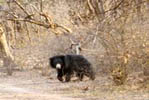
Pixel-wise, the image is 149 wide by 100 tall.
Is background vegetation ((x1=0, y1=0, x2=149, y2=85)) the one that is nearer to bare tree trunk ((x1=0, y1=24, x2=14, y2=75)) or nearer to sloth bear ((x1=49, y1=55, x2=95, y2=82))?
sloth bear ((x1=49, y1=55, x2=95, y2=82))

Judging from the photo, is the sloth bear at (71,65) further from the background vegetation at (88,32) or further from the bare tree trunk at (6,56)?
the bare tree trunk at (6,56)

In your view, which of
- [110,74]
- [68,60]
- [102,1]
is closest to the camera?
[110,74]

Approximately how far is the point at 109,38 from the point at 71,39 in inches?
237

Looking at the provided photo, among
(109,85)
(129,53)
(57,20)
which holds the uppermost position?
(57,20)

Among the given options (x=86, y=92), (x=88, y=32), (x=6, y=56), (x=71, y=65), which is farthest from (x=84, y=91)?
(x=6, y=56)

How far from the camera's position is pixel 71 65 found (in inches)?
660

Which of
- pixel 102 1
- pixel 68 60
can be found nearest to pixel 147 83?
pixel 68 60

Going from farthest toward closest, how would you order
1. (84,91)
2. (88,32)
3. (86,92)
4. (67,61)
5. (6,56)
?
(6,56) → (67,61) → (88,32) → (84,91) → (86,92)

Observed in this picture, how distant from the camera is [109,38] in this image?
1345 cm

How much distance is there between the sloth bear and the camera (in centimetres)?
1646

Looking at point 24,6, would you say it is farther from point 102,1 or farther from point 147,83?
point 147,83

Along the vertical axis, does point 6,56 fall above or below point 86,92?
above

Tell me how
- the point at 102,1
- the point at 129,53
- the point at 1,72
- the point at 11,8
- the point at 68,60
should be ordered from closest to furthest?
the point at 129,53
the point at 68,60
the point at 102,1
the point at 1,72
the point at 11,8

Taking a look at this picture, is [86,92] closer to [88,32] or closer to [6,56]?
[88,32]
